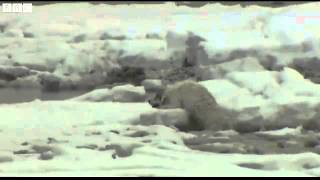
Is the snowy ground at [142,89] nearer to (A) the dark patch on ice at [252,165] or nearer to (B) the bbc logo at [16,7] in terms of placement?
(A) the dark patch on ice at [252,165]

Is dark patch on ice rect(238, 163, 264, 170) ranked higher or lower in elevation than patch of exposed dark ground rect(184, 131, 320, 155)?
lower

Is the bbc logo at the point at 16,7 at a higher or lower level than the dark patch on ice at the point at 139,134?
higher

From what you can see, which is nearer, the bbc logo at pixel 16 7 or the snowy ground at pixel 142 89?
the snowy ground at pixel 142 89

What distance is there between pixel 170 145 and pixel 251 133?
1.47ft

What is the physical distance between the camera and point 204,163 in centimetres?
205

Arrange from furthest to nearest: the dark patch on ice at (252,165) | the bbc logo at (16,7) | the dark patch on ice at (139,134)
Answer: the bbc logo at (16,7)
the dark patch on ice at (139,134)
the dark patch on ice at (252,165)

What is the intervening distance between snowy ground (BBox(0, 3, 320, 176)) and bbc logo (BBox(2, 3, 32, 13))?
29 cm

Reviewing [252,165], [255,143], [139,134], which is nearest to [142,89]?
[139,134]

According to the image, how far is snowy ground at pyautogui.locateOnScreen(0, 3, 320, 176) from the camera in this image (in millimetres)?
2092

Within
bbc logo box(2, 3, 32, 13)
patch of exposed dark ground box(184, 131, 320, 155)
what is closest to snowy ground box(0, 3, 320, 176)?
patch of exposed dark ground box(184, 131, 320, 155)

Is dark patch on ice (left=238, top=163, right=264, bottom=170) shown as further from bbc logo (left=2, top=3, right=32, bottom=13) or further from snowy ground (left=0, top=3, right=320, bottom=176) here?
bbc logo (left=2, top=3, right=32, bottom=13)

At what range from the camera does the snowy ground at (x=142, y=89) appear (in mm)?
2092

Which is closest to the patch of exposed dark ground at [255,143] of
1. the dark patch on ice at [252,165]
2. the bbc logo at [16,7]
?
the dark patch on ice at [252,165]

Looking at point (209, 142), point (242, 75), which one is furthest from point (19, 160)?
point (242, 75)
